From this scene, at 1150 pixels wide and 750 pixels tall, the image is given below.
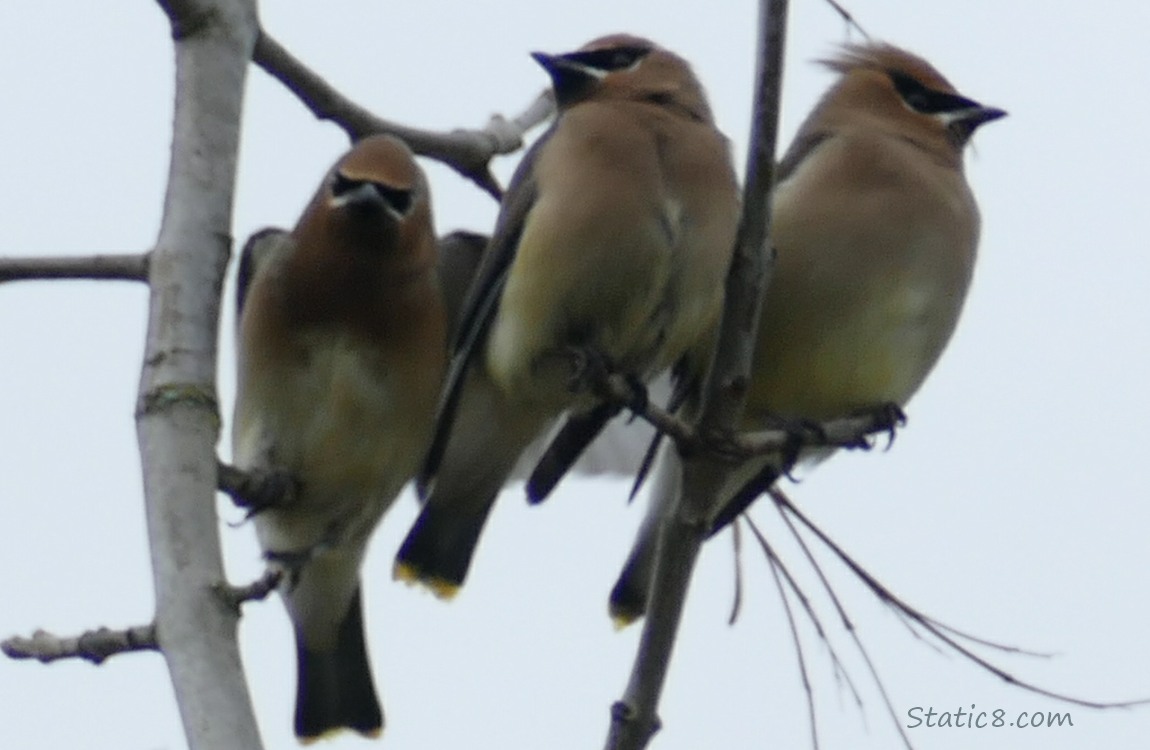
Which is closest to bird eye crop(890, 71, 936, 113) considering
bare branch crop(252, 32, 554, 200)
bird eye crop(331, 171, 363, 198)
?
bare branch crop(252, 32, 554, 200)

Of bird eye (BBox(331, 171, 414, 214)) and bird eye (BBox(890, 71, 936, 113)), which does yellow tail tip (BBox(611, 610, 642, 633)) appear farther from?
bird eye (BBox(890, 71, 936, 113))

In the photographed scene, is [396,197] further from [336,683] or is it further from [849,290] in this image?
[336,683]

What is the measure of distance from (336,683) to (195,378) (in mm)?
2664

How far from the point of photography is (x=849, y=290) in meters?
5.04

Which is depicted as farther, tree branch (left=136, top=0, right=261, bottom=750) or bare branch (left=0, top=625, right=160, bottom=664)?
bare branch (left=0, top=625, right=160, bottom=664)

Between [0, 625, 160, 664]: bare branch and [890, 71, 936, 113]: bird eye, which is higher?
[890, 71, 936, 113]: bird eye

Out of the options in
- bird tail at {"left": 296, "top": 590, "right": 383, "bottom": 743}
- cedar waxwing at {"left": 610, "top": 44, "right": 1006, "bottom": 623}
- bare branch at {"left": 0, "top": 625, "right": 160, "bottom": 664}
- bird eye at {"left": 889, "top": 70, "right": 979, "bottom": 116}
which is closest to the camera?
bare branch at {"left": 0, "top": 625, "right": 160, "bottom": 664}

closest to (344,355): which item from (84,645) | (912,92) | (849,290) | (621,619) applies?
(621,619)

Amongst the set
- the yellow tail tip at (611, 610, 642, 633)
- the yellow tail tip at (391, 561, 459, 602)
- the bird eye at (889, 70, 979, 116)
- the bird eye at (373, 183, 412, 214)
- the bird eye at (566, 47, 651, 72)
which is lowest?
the yellow tail tip at (611, 610, 642, 633)

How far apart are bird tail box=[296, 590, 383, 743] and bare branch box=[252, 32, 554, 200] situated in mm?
1364

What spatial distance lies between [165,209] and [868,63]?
120 inches

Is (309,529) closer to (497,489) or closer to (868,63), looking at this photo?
(497,489)

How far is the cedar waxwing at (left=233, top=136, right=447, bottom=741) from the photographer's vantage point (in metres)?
4.71

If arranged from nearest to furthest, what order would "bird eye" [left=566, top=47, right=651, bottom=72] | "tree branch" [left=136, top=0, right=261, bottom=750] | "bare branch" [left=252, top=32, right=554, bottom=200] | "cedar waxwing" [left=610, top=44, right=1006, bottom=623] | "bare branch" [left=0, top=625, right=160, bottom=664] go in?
"tree branch" [left=136, top=0, right=261, bottom=750]
"bare branch" [left=0, top=625, right=160, bottom=664]
"bare branch" [left=252, top=32, right=554, bottom=200]
"cedar waxwing" [left=610, top=44, right=1006, bottom=623]
"bird eye" [left=566, top=47, right=651, bottom=72]
